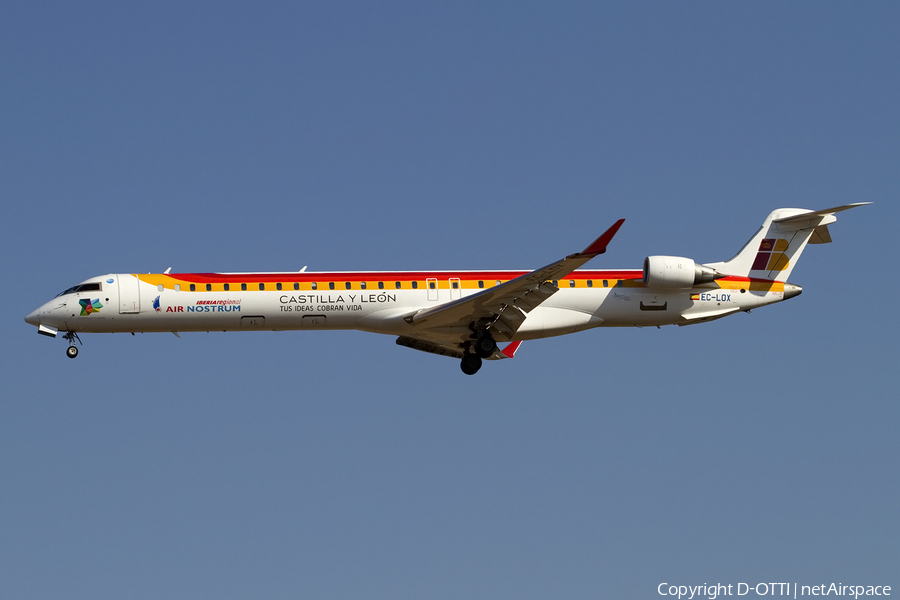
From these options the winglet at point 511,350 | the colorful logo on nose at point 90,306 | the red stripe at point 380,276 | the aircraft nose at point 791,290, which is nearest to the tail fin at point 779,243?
the aircraft nose at point 791,290

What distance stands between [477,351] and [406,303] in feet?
8.72

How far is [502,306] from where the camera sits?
3053cm

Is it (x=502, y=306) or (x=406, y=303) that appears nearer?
(x=502, y=306)

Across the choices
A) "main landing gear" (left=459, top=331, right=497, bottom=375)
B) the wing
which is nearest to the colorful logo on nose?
the wing

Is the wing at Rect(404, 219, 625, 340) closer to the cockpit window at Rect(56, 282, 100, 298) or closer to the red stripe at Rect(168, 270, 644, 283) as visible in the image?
the red stripe at Rect(168, 270, 644, 283)

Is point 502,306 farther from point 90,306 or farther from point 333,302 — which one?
point 90,306

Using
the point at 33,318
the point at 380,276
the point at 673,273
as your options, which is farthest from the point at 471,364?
the point at 33,318

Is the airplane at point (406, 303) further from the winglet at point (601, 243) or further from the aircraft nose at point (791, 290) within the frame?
the winglet at point (601, 243)

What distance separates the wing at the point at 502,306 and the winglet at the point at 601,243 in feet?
1.06

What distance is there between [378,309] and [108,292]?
7773 mm

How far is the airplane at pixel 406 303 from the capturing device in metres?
31.1

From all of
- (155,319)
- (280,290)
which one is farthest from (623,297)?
(155,319)

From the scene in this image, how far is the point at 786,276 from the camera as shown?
3356 cm

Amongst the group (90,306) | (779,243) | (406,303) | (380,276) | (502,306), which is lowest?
(502,306)
